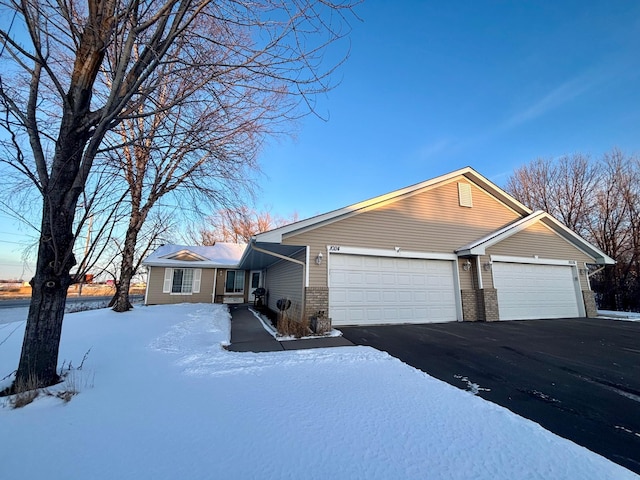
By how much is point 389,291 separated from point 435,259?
2284 mm

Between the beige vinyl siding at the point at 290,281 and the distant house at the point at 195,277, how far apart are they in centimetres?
544

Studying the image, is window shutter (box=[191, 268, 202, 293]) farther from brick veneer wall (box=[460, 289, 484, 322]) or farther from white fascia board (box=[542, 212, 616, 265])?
white fascia board (box=[542, 212, 616, 265])

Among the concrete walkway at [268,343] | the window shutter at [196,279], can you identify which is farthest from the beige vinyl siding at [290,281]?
the window shutter at [196,279]

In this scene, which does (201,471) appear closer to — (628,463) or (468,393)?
(468,393)

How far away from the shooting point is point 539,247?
11.1 m

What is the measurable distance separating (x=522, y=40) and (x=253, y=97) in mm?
8882

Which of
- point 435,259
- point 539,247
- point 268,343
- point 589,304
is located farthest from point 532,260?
point 268,343

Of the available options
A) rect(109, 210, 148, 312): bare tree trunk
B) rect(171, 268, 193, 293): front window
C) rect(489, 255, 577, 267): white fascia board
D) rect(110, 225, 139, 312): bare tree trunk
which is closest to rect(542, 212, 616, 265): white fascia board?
rect(489, 255, 577, 267): white fascia board

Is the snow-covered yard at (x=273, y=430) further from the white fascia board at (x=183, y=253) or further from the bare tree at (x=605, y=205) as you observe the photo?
the bare tree at (x=605, y=205)

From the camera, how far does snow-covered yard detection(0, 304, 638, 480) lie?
6.40ft

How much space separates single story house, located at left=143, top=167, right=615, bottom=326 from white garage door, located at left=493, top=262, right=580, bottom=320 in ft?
0.13

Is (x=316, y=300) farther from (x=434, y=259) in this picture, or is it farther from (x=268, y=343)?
(x=434, y=259)

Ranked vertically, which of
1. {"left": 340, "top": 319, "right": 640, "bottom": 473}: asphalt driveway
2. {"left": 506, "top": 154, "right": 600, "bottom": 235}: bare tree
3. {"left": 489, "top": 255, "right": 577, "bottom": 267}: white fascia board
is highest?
{"left": 506, "top": 154, "right": 600, "bottom": 235}: bare tree

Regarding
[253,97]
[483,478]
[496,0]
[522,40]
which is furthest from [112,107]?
[522,40]
